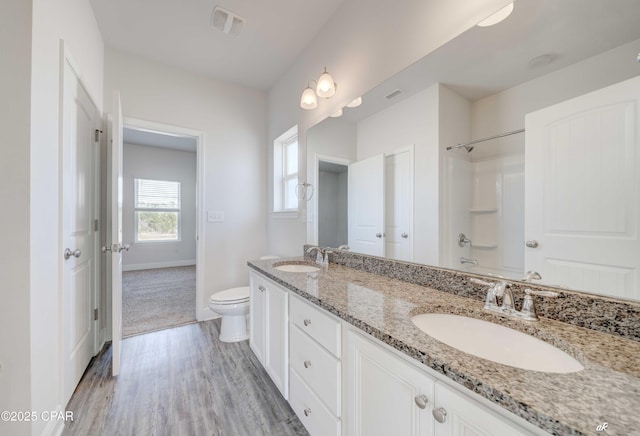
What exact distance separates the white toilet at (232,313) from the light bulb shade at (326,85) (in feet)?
6.18

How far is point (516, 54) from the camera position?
2.97ft

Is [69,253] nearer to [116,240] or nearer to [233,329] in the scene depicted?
[116,240]

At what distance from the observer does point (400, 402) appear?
2.26 feet

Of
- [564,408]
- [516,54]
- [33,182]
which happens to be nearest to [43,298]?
[33,182]

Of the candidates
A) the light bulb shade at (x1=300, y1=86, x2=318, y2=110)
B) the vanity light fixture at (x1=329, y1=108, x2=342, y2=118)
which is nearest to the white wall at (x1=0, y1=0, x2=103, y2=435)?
the light bulb shade at (x1=300, y1=86, x2=318, y2=110)

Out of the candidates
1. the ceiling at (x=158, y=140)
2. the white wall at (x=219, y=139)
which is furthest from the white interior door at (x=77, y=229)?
the ceiling at (x=158, y=140)

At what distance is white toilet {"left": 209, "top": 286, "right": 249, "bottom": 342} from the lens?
216cm

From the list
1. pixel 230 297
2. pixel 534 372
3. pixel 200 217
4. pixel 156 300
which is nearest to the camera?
pixel 534 372

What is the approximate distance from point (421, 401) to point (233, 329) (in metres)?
1.99

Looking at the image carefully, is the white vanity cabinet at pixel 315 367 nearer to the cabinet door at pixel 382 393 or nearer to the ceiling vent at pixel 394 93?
the cabinet door at pixel 382 393

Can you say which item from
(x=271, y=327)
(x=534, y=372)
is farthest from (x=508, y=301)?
(x=271, y=327)

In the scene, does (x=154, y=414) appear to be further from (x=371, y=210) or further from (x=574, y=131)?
(x=574, y=131)

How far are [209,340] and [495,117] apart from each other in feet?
8.50

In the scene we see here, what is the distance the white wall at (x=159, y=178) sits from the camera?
5.00 meters
